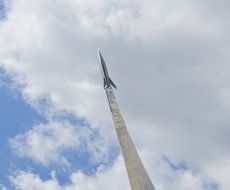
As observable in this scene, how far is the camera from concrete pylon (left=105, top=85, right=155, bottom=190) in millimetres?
111688

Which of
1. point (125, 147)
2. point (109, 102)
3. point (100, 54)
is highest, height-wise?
point (100, 54)

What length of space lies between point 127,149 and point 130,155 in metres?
1.63

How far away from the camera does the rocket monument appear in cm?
11181

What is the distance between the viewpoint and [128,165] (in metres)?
114

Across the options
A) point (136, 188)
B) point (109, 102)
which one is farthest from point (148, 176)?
point (109, 102)

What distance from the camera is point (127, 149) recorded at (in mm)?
115312

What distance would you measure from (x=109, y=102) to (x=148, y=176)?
19.8 m

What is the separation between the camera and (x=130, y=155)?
115m

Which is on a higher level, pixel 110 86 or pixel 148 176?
pixel 110 86

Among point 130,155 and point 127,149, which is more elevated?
point 127,149

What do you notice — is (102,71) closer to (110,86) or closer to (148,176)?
(110,86)

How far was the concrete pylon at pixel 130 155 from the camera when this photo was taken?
112 meters

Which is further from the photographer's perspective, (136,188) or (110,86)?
(110,86)

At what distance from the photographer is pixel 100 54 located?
122 metres
